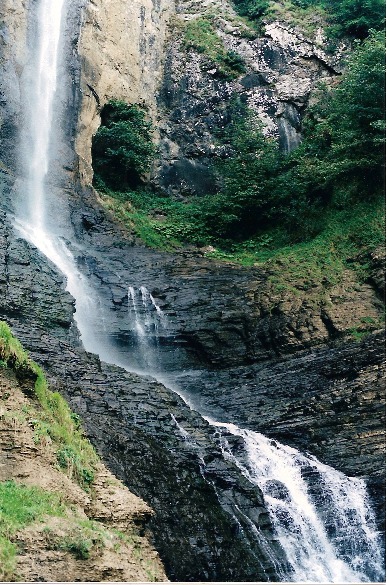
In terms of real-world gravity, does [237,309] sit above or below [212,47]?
below

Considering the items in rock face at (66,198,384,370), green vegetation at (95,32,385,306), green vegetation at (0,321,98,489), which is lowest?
green vegetation at (0,321,98,489)

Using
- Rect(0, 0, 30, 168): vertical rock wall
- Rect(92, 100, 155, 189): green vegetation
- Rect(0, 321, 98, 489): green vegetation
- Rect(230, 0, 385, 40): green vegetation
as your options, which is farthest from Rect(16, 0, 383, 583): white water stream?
Rect(230, 0, 385, 40): green vegetation

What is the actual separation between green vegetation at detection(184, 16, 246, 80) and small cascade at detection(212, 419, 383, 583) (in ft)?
58.3

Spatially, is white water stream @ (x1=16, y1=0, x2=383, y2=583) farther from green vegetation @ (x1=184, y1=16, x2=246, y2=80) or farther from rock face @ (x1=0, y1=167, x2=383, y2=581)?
green vegetation @ (x1=184, y1=16, x2=246, y2=80)

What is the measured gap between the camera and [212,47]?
2859 cm

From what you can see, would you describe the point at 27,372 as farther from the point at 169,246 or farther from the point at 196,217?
the point at 196,217

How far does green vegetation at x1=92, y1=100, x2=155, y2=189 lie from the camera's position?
2469 centimetres

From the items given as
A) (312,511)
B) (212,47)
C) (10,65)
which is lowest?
(312,511)

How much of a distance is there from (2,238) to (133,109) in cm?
992

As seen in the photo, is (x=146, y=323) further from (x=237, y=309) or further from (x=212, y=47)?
(x=212, y=47)

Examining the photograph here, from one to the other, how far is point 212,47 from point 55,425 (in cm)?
2169

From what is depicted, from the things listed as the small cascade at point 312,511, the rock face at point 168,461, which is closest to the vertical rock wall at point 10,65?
the rock face at point 168,461

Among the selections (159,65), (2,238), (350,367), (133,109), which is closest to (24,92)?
(133,109)

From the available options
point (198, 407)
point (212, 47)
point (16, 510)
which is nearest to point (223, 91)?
point (212, 47)
